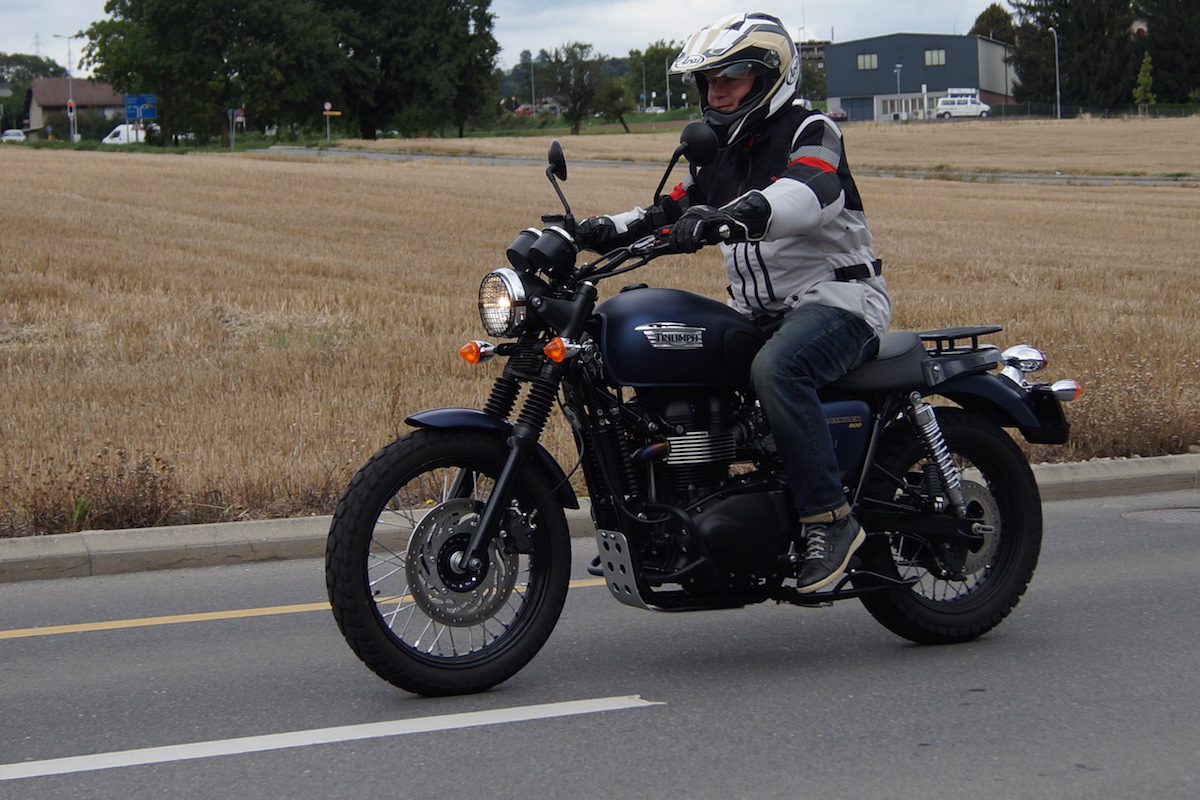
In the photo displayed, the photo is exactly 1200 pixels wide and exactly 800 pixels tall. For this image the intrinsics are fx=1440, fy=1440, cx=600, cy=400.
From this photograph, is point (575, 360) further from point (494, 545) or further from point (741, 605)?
point (741, 605)

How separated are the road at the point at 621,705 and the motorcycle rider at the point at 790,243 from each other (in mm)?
590

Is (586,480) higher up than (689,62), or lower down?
lower down

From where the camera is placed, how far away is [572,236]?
4.72m

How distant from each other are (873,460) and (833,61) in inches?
5001

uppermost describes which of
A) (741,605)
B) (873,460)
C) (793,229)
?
(793,229)

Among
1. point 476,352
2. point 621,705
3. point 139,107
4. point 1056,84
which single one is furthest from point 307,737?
point 1056,84

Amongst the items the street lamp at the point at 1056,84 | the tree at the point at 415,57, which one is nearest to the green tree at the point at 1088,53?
the street lamp at the point at 1056,84

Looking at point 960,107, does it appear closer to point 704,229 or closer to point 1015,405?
point 1015,405

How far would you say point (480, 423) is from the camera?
4559 millimetres

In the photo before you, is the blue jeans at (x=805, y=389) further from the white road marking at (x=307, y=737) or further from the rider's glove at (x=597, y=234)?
the white road marking at (x=307, y=737)

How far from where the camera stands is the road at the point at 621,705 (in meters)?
3.99

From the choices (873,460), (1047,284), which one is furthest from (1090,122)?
(873,460)

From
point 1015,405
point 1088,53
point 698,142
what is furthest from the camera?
point 1088,53

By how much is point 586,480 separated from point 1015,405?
1765 millimetres
